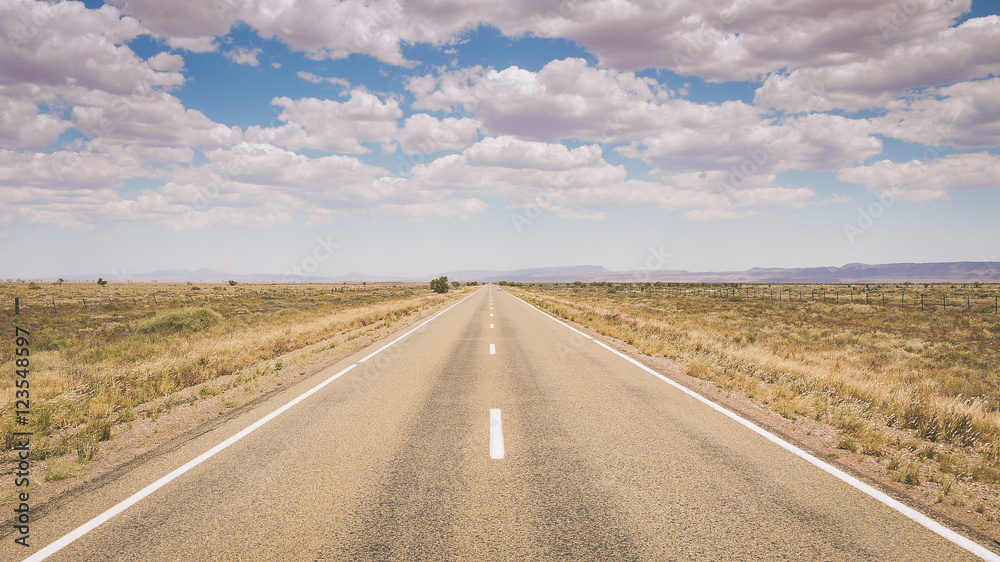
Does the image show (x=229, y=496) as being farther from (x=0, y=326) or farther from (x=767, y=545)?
(x=0, y=326)

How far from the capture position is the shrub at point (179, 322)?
76.0 feet

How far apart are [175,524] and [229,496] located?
573 mm

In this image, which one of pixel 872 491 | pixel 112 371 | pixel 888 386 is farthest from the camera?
pixel 112 371

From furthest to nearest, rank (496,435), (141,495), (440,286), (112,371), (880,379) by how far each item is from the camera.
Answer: (440,286) → (880,379) → (112,371) → (496,435) → (141,495)

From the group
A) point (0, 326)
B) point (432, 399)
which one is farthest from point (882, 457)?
point (0, 326)

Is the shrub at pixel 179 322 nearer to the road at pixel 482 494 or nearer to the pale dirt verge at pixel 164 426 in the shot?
the pale dirt verge at pixel 164 426

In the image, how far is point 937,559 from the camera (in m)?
3.48

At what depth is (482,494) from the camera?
4496 mm

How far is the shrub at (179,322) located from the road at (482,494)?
19.5m

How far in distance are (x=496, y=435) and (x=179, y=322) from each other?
78.4ft

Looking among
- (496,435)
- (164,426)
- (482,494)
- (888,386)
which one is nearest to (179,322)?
(164,426)

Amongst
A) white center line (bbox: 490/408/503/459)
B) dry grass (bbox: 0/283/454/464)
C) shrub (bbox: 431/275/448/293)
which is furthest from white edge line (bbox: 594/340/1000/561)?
shrub (bbox: 431/275/448/293)

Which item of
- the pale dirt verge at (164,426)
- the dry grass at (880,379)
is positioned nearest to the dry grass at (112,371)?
the pale dirt verge at (164,426)

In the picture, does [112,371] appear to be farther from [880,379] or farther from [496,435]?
[880,379]
